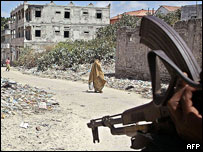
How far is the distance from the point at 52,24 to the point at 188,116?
3809cm

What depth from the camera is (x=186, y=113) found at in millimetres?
2008

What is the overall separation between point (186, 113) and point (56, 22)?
38169mm

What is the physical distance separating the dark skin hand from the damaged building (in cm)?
3612

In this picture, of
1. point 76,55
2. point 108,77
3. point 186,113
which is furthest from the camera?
point 76,55

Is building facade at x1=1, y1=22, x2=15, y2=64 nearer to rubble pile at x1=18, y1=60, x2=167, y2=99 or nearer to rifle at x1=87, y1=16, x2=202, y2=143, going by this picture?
rubble pile at x1=18, y1=60, x2=167, y2=99

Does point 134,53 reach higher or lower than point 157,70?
lower

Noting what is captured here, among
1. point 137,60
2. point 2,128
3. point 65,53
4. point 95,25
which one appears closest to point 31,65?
point 65,53

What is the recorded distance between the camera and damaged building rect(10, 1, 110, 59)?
127ft

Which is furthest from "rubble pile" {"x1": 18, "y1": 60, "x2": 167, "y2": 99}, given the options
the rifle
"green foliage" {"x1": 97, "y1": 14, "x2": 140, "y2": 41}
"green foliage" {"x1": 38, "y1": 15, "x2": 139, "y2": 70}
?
"green foliage" {"x1": 97, "y1": 14, "x2": 140, "y2": 41}

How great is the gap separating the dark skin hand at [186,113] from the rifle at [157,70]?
7 cm

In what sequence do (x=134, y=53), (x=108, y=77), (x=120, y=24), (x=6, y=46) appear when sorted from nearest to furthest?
1. (x=134, y=53)
2. (x=108, y=77)
3. (x=120, y=24)
4. (x=6, y=46)

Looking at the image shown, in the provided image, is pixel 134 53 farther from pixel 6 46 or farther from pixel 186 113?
pixel 6 46

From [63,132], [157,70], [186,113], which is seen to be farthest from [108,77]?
[186,113]

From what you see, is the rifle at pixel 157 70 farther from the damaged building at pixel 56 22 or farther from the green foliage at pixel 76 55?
the damaged building at pixel 56 22
